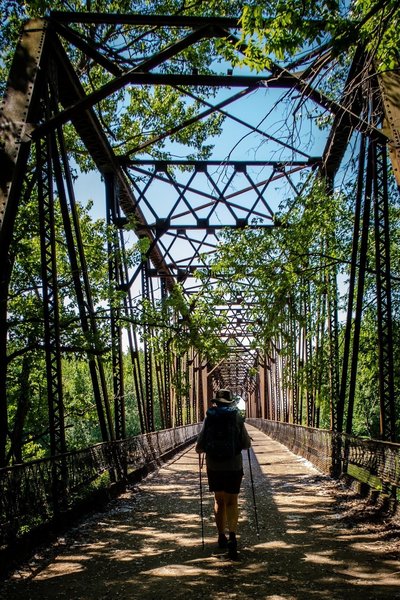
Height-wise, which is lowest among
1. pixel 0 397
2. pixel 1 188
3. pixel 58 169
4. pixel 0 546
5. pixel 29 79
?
pixel 0 546

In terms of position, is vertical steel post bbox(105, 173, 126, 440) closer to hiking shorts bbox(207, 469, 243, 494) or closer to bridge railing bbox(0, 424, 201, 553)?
bridge railing bbox(0, 424, 201, 553)

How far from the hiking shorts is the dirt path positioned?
61cm

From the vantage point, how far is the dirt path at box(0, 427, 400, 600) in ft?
14.6

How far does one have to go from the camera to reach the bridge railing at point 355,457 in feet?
23.1

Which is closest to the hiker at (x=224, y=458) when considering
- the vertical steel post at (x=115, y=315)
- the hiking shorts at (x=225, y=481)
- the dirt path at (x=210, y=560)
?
the hiking shorts at (x=225, y=481)

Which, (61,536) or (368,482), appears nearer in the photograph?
(61,536)

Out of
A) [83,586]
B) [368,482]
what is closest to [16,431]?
[368,482]

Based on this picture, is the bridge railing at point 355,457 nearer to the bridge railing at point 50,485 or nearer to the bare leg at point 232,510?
the bare leg at point 232,510

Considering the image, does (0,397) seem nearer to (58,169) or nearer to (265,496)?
(58,169)

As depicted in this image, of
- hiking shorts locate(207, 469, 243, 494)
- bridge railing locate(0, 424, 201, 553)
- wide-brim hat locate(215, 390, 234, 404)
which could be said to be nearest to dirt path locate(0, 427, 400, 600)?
bridge railing locate(0, 424, 201, 553)

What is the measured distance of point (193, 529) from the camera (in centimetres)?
711

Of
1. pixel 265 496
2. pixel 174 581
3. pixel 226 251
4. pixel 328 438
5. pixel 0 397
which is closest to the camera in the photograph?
pixel 174 581

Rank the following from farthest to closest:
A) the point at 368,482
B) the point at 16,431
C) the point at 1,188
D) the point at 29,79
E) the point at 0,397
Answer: the point at 16,431 < the point at 368,482 < the point at 0,397 < the point at 29,79 < the point at 1,188

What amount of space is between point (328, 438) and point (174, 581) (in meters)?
7.53
